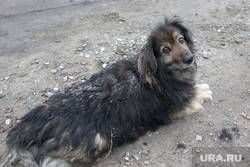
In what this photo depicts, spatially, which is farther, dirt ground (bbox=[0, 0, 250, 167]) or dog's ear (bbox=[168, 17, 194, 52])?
dog's ear (bbox=[168, 17, 194, 52])

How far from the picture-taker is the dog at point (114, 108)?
10.0 ft

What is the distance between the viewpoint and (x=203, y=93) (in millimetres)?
4328

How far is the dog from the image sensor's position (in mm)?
3062

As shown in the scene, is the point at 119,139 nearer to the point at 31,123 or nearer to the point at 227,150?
the point at 31,123

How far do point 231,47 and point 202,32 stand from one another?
1.05m

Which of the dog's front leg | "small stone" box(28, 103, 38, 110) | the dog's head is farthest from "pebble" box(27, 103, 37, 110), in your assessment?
the dog's front leg

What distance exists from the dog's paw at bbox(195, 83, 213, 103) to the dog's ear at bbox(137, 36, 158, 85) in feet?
4.02

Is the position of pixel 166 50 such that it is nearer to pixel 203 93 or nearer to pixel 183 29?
pixel 183 29

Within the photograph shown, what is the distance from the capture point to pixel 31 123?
3182mm

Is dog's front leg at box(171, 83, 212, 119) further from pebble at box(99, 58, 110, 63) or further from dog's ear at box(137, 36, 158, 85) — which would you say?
pebble at box(99, 58, 110, 63)

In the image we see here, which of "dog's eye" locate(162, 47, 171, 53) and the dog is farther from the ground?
"dog's eye" locate(162, 47, 171, 53)

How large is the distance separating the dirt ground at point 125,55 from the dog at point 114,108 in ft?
1.20

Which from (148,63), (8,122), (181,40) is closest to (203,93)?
(181,40)

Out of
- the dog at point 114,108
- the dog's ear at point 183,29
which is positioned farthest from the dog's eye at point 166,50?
the dog's ear at point 183,29
